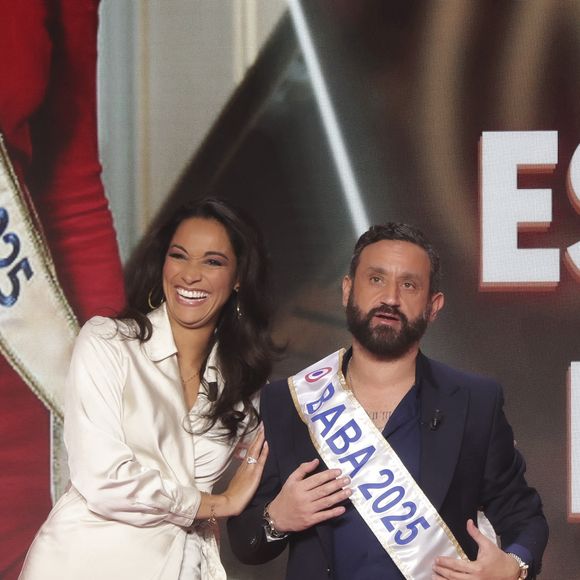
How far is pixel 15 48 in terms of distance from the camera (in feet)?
14.5

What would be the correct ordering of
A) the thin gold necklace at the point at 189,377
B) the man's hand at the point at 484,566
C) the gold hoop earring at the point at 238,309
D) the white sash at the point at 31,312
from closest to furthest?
the man's hand at the point at 484,566 < the thin gold necklace at the point at 189,377 < the gold hoop earring at the point at 238,309 < the white sash at the point at 31,312

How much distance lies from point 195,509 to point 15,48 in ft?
7.75

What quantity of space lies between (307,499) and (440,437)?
15.9 inches

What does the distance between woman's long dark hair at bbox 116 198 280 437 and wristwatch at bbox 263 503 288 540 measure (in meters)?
0.42

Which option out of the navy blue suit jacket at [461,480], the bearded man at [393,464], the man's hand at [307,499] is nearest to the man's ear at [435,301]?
the bearded man at [393,464]

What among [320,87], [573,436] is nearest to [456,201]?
[320,87]

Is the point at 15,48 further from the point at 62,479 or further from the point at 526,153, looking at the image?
the point at 526,153

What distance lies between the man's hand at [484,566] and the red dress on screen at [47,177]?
2.20m

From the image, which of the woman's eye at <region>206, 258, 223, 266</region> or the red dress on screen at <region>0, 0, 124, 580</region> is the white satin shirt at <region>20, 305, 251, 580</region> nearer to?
the woman's eye at <region>206, 258, 223, 266</region>

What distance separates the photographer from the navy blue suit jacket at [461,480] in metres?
2.83

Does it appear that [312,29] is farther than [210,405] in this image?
Yes

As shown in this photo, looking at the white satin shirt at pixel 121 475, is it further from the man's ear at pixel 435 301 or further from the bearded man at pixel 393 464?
the man's ear at pixel 435 301

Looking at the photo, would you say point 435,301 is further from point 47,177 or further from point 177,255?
point 47,177

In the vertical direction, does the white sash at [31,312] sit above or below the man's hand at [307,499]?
above
